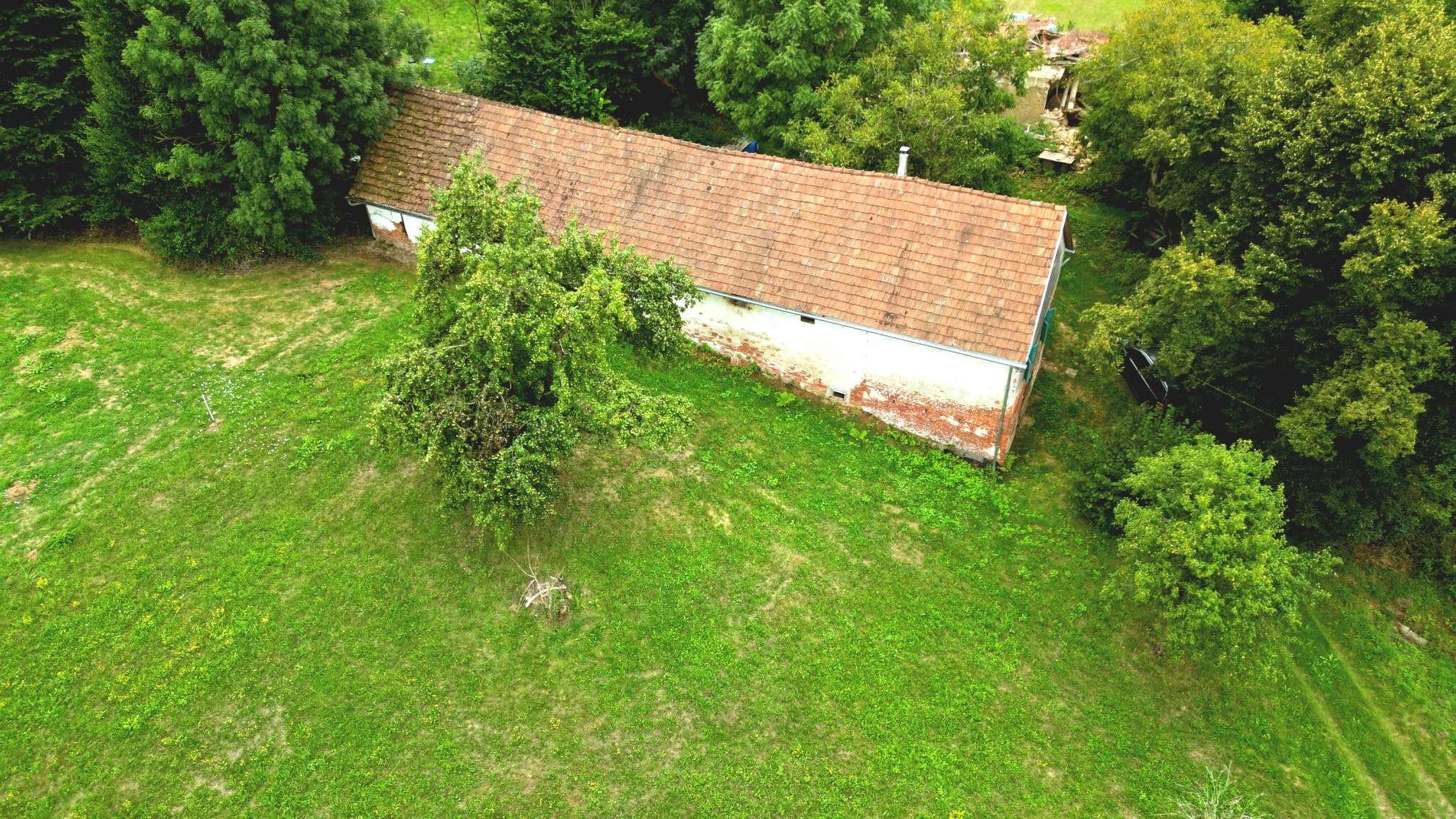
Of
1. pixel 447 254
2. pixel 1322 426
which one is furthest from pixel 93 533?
pixel 1322 426

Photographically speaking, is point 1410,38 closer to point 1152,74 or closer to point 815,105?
point 1152,74

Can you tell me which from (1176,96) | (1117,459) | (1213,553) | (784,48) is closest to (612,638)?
(1213,553)

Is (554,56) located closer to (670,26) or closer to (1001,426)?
(670,26)

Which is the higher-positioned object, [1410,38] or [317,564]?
[1410,38]

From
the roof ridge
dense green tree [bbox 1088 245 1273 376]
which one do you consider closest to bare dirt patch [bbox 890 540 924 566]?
dense green tree [bbox 1088 245 1273 376]

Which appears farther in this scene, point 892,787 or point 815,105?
point 815,105

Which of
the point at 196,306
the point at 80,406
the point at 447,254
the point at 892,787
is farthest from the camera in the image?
the point at 196,306

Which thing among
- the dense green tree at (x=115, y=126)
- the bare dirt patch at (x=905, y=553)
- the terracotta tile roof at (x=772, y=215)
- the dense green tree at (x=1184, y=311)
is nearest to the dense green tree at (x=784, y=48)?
the terracotta tile roof at (x=772, y=215)
